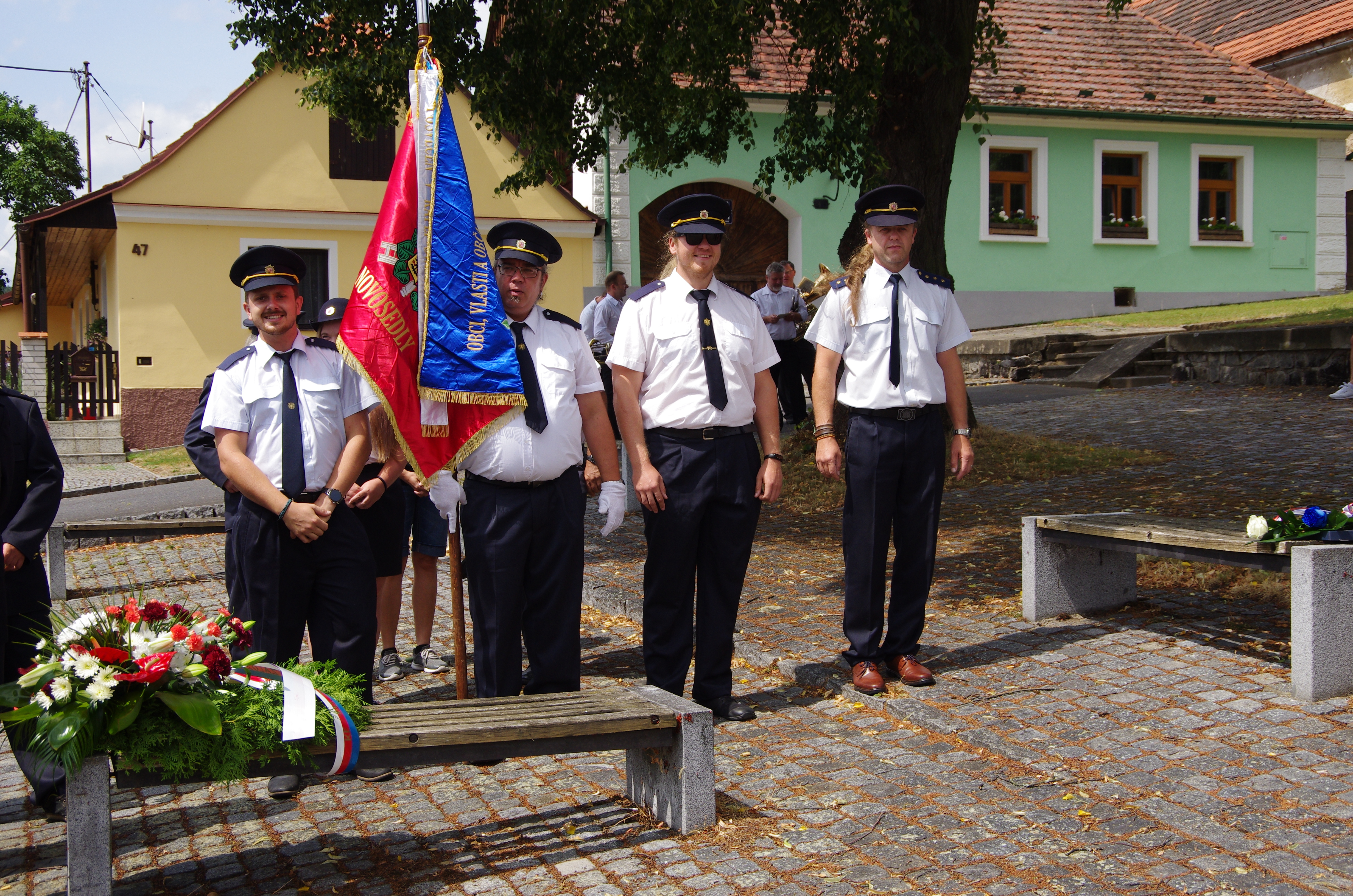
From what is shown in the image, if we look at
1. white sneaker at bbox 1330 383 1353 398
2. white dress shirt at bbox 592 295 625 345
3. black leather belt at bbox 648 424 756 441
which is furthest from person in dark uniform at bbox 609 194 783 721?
white sneaker at bbox 1330 383 1353 398

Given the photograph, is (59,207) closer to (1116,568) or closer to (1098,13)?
(1116,568)

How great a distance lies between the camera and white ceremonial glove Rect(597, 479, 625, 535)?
4.75m

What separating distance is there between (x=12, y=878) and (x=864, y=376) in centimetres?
377

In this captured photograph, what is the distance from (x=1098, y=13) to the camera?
89.3 ft

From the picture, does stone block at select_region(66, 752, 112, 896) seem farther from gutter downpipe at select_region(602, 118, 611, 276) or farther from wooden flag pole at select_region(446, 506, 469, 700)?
gutter downpipe at select_region(602, 118, 611, 276)

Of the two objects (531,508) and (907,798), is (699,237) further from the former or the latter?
(907,798)

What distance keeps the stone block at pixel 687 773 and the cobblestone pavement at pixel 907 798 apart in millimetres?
75

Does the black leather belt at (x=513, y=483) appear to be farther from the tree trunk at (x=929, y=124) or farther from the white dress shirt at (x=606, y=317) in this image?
the white dress shirt at (x=606, y=317)

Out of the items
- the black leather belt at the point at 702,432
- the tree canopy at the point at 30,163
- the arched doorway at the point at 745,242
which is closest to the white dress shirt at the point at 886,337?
the black leather belt at the point at 702,432

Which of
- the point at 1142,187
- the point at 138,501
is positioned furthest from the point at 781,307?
the point at 1142,187

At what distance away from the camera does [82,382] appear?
65.7ft

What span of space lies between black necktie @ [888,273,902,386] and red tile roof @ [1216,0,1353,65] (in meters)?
27.2

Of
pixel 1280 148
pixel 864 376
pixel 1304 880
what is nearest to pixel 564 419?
pixel 864 376

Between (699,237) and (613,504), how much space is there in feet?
3.88
